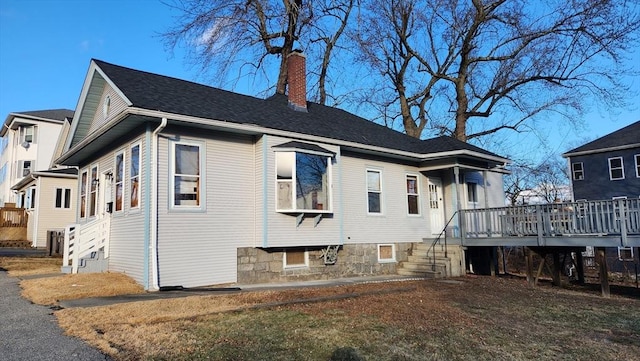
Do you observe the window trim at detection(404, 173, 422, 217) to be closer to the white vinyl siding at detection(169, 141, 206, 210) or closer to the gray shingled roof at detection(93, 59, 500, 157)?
the gray shingled roof at detection(93, 59, 500, 157)

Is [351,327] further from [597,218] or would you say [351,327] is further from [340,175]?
[597,218]

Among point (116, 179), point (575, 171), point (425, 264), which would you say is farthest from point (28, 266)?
point (575, 171)

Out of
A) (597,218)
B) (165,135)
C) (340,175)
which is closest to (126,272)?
(165,135)

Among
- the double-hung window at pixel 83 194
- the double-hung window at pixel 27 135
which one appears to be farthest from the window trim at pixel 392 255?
the double-hung window at pixel 27 135

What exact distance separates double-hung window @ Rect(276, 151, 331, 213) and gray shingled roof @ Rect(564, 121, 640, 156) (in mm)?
21965

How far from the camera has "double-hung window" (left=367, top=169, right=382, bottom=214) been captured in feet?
46.2

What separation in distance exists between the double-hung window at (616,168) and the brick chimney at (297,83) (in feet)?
69.8

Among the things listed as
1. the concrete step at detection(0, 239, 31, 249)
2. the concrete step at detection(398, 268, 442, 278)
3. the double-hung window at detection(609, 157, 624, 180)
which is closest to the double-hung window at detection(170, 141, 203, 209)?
the concrete step at detection(398, 268, 442, 278)

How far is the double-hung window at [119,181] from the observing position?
36.4 feet

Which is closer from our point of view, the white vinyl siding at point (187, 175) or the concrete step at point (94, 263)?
the white vinyl siding at point (187, 175)

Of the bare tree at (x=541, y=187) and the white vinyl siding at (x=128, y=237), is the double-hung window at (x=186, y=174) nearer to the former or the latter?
the white vinyl siding at (x=128, y=237)

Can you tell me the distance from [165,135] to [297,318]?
5.38m

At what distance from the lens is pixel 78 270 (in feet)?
35.7

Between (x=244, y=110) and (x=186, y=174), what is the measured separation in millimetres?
2579
